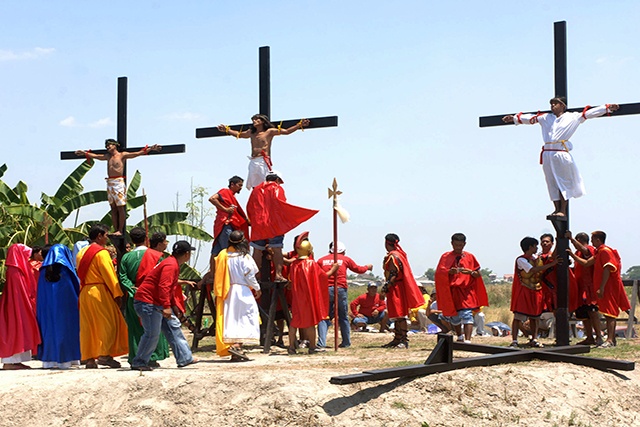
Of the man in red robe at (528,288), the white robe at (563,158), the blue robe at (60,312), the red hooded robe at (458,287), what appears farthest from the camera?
the man in red robe at (528,288)

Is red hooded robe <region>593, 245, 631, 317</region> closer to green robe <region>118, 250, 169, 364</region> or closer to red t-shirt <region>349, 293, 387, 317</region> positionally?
green robe <region>118, 250, 169, 364</region>

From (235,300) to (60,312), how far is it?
2.35m

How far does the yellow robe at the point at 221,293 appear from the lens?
41.7ft

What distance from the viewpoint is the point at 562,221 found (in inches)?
527

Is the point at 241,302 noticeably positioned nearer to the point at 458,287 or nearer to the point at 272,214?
the point at 272,214

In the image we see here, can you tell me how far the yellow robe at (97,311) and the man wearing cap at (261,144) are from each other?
3.55 m

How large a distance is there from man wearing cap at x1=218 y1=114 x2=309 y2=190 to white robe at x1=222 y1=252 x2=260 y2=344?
2.59 m

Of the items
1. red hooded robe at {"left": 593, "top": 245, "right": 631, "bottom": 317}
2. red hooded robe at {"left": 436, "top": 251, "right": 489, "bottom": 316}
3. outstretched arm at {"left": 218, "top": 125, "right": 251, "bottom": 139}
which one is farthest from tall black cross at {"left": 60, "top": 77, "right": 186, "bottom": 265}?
red hooded robe at {"left": 593, "top": 245, "right": 631, "bottom": 317}

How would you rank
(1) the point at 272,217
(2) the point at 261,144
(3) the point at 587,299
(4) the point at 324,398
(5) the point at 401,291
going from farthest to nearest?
1. (2) the point at 261,144
2. (5) the point at 401,291
3. (1) the point at 272,217
4. (3) the point at 587,299
5. (4) the point at 324,398

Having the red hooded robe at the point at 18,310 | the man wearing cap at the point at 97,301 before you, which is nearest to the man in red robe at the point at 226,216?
the man wearing cap at the point at 97,301

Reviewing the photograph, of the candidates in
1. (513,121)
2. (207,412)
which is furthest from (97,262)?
(513,121)

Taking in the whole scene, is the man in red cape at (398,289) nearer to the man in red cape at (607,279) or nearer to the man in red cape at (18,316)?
the man in red cape at (607,279)

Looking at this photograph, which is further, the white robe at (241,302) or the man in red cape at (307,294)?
the man in red cape at (307,294)

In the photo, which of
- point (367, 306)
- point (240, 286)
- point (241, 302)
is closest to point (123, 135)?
point (240, 286)
